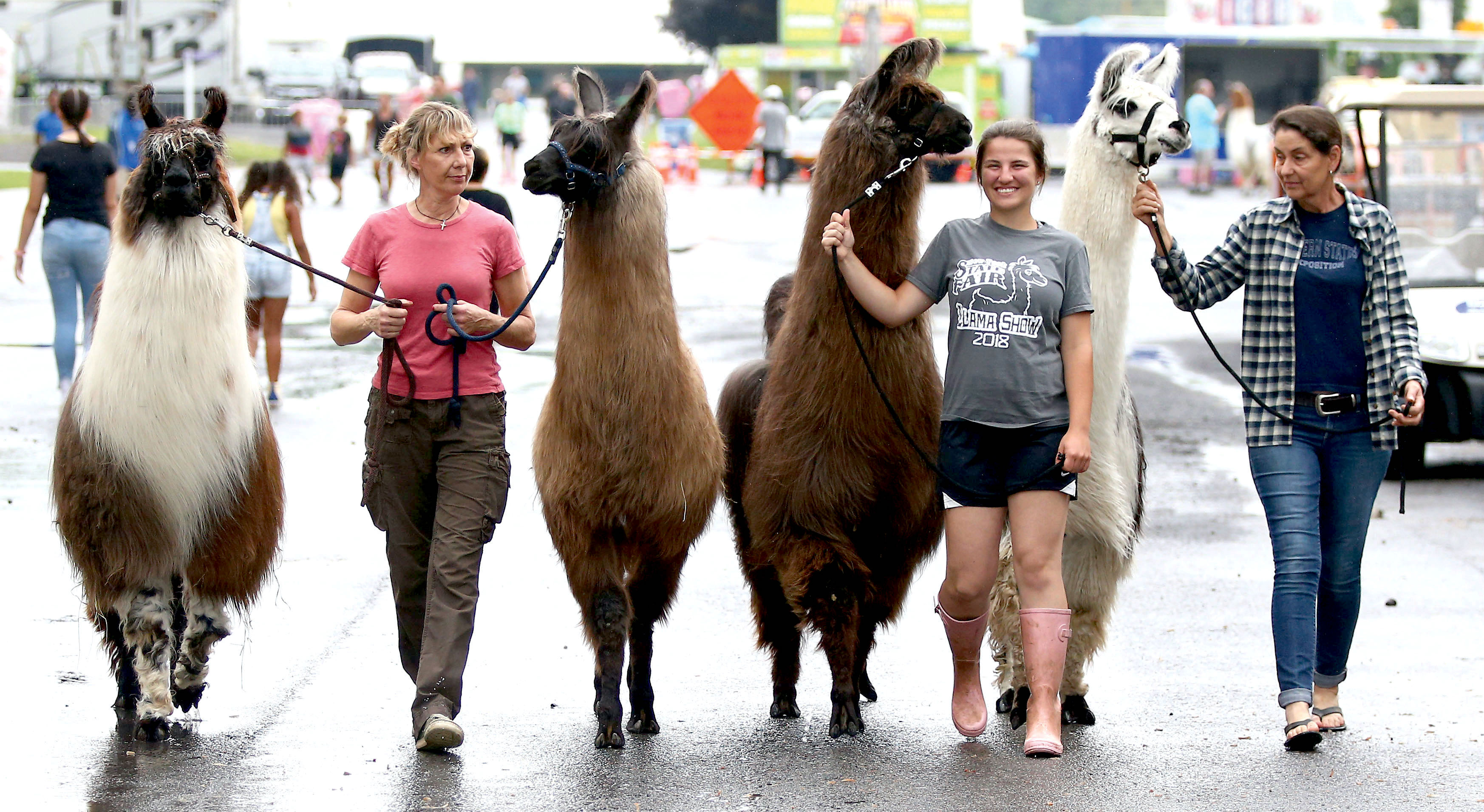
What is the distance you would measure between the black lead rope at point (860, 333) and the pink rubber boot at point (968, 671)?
17.7 inches

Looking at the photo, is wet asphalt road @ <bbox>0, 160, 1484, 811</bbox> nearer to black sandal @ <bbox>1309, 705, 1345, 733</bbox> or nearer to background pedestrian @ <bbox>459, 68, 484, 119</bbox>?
black sandal @ <bbox>1309, 705, 1345, 733</bbox>

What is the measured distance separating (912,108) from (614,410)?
4.05 ft

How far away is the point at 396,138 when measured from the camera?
4.69 m

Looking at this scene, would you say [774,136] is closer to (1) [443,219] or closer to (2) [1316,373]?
(1) [443,219]

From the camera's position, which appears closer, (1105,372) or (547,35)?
(1105,372)

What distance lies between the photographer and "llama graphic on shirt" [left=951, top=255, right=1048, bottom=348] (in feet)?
14.4

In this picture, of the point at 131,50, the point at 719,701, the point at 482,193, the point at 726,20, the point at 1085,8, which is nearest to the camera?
the point at 719,701

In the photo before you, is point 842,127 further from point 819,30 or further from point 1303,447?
point 819,30

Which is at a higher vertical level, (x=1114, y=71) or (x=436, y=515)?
(x=1114, y=71)

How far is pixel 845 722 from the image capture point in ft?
15.4

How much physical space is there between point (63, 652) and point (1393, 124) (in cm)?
797

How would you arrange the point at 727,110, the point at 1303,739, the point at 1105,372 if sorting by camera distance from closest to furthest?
the point at 1303,739 → the point at 1105,372 → the point at 727,110

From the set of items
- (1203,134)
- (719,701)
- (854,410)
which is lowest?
(719,701)

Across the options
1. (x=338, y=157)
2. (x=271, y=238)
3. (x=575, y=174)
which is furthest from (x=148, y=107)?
(x=338, y=157)
